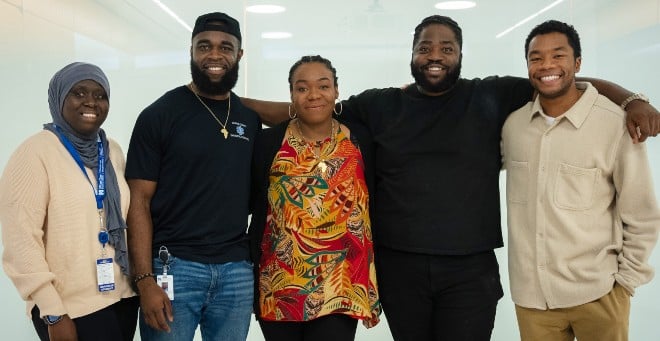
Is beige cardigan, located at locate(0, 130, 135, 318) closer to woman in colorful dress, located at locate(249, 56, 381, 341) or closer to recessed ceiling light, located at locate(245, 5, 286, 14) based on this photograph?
woman in colorful dress, located at locate(249, 56, 381, 341)

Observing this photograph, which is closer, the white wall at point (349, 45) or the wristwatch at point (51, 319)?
the wristwatch at point (51, 319)

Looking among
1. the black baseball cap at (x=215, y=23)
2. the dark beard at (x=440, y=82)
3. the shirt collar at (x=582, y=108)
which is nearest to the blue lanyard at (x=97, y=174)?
the black baseball cap at (x=215, y=23)

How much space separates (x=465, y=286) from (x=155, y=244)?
42.9 inches

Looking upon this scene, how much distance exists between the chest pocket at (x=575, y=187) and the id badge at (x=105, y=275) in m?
1.47

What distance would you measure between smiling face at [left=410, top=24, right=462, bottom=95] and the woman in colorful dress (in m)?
0.32

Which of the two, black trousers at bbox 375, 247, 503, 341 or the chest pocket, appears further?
black trousers at bbox 375, 247, 503, 341

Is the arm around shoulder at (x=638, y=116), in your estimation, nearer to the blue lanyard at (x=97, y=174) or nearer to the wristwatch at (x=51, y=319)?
the blue lanyard at (x=97, y=174)

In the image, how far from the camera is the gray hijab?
2.08m

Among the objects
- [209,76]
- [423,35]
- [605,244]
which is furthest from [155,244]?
[605,244]

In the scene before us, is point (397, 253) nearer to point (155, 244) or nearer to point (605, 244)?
point (605, 244)

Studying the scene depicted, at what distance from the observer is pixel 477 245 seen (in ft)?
7.71

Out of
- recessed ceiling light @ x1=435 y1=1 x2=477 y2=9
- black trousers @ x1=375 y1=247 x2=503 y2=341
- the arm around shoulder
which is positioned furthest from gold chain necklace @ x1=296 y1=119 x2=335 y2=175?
recessed ceiling light @ x1=435 y1=1 x2=477 y2=9

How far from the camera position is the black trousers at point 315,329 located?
7.20ft

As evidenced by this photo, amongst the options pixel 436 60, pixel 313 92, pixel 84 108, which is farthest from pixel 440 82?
pixel 84 108
